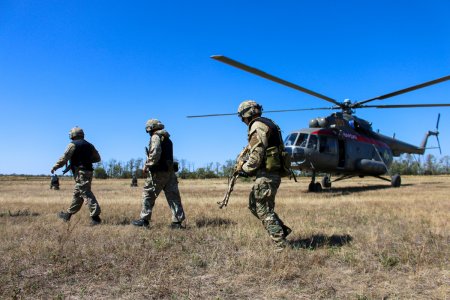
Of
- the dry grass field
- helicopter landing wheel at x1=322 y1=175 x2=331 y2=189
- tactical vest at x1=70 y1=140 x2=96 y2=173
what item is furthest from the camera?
helicopter landing wheel at x1=322 y1=175 x2=331 y2=189

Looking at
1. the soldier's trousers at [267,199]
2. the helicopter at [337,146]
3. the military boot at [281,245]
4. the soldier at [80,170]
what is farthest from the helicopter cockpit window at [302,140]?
the military boot at [281,245]

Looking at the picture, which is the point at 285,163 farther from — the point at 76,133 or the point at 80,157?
the point at 76,133

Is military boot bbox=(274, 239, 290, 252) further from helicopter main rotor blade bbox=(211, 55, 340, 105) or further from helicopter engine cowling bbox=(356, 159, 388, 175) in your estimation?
helicopter engine cowling bbox=(356, 159, 388, 175)

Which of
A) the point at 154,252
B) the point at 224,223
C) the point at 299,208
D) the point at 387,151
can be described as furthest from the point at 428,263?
the point at 387,151

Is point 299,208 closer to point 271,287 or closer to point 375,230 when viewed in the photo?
point 375,230

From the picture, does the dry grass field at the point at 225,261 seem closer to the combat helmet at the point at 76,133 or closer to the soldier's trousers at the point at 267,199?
the soldier's trousers at the point at 267,199

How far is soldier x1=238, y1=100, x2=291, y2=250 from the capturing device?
551cm

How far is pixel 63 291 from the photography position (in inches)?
154

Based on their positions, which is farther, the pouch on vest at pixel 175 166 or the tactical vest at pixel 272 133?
the pouch on vest at pixel 175 166

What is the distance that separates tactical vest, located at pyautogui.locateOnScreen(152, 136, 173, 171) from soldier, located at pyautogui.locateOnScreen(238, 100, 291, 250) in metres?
2.28

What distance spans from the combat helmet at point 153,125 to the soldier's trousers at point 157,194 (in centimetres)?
86

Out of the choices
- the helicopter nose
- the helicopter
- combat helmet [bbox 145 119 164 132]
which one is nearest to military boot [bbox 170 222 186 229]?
combat helmet [bbox 145 119 164 132]

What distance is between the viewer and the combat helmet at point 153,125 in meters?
7.64

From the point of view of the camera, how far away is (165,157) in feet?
24.7
